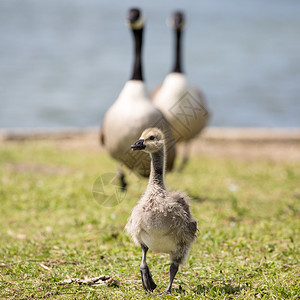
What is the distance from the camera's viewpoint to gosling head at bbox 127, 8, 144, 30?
7887mm

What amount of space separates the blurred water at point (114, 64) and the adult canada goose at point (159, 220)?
16917mm

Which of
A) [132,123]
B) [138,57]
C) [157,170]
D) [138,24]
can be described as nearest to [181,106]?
[138,57]

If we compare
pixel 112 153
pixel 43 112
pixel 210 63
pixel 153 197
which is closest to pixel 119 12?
pixel 210 63

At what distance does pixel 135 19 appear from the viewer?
789 cm

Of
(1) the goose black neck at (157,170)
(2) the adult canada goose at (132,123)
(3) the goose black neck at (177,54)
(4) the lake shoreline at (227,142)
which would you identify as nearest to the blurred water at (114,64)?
(4) the lake shoreline at (227,142)

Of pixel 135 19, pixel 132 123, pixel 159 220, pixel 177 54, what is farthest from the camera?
pixel 177 54

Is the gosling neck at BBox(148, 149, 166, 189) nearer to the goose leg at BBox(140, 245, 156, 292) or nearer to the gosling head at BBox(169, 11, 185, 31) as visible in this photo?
the goose leg at BBox(140, 245, 156, 292)

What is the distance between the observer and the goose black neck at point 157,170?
12.7ft

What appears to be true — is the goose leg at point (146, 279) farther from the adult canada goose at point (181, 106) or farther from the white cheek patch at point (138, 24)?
the white cheek patch at point (138, 24)

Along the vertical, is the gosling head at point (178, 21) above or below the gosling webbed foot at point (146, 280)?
above

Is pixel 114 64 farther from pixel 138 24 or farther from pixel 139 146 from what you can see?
pixel 139 146

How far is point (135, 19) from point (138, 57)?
0.64 metres

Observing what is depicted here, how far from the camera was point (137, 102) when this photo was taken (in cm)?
695

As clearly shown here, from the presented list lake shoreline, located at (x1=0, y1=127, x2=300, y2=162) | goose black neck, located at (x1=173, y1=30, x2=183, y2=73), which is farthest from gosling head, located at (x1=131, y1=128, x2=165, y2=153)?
lake shoreline, located at (x1=0, y1=127, x2=300, y2=162)
